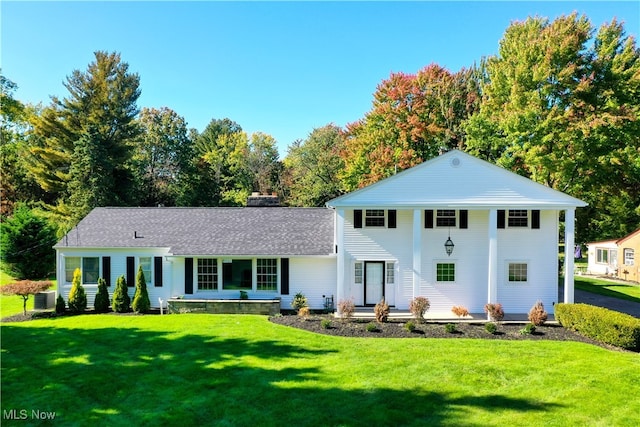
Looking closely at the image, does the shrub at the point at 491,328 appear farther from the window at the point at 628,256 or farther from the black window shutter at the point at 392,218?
the window at the point at 628,256

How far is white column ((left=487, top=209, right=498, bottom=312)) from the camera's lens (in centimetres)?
1576

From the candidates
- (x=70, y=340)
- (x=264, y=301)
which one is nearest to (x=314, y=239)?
(x=264, y=301)

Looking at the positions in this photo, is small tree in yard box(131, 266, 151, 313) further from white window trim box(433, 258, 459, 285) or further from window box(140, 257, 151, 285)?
white window trim box(433, 258, 459, 285)

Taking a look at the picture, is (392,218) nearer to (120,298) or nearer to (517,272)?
(517,272)

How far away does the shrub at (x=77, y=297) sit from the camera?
1667cm

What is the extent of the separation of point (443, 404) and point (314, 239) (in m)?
11.0

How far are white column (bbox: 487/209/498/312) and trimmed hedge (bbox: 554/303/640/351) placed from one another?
2373 mm

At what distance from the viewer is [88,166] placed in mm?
33438

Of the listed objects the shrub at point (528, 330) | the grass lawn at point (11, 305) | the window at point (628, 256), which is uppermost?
the window at point (628, 256)

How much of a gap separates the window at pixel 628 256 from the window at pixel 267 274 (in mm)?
27522

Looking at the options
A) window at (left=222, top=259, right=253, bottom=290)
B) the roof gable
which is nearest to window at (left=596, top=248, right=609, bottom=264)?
the roof gable

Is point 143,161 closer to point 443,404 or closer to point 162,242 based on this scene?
point 162,242

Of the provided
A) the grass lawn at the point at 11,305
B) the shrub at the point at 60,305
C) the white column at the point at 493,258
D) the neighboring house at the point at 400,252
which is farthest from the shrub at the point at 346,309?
the grass lawn at the point at 11,305

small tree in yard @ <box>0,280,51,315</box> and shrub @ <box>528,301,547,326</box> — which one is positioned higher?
small tree in yard @ <box>0,280,51,315</box>
